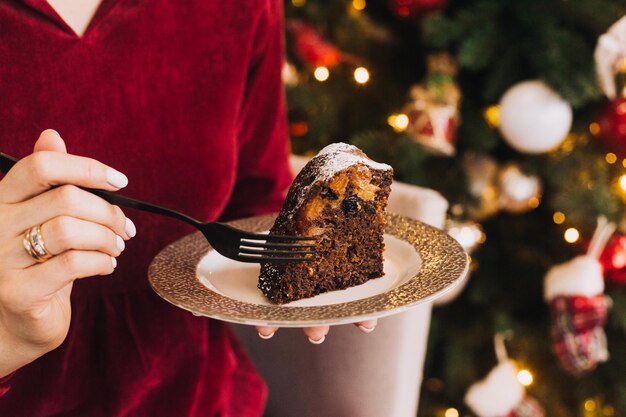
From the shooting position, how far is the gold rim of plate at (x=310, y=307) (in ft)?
2.21

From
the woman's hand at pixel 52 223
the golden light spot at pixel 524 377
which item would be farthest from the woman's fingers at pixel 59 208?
the golden light spot at pixel 524 377

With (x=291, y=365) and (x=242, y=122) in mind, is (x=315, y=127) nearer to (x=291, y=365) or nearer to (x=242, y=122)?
(x=242, y=122)

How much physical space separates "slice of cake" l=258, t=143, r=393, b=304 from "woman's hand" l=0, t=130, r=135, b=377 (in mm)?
233

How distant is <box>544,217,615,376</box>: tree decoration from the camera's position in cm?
148

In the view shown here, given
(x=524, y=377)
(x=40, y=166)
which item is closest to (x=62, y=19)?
(x=40, y=166)

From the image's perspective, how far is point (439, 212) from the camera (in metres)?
1.11

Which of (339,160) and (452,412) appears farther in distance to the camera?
(452,412)

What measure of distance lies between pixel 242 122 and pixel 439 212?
14.7 inches

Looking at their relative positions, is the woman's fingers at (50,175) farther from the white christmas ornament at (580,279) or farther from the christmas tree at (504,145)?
the white christmas ornament at (580,279)

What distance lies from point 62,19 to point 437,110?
3.02 feet

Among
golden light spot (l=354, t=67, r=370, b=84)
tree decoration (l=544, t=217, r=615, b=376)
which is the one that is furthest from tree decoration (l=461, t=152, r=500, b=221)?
golden light spot (l=354, t=67, r=370, b=84)

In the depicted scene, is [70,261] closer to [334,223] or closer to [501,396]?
[334,223]

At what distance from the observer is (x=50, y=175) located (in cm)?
63

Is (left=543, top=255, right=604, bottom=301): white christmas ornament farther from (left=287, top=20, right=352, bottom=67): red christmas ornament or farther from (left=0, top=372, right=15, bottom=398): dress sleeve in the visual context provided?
(left=0, top=372, right=15, bottom=398): dress sleeve
